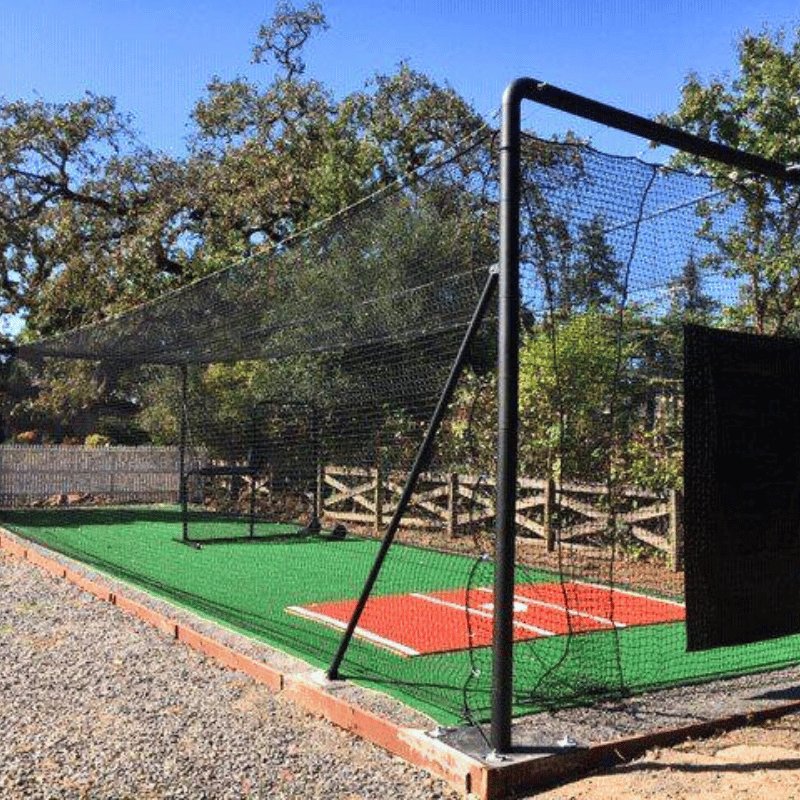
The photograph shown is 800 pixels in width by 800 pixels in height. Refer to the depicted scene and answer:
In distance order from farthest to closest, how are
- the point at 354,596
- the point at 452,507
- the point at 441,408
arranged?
the point at 452,507, the point at 354,596, the point at 441,408

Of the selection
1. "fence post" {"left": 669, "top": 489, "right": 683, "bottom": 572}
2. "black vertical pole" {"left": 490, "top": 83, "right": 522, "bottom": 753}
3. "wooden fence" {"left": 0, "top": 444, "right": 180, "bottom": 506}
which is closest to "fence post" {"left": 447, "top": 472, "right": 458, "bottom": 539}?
"fence post" {"left": 669, "top": 489, "right": 683, "bottom": 572}

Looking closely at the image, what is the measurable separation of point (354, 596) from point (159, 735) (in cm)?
382

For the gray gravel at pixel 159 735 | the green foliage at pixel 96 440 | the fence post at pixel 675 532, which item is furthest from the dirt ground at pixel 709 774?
the green foliage at pixel 96 440

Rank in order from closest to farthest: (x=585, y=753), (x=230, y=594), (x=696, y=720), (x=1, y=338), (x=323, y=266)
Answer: (x=585, y=753), (x=696, y=720), (x=323, y=266), (x=230, y=594), (x=1, y=338)

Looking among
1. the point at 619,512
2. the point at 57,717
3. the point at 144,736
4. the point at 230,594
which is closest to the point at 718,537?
the point at 144,736

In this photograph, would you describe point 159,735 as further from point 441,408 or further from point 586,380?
point 586,380

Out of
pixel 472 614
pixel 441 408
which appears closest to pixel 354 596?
pixel 472 614

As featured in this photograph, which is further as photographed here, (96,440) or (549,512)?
(96,440)

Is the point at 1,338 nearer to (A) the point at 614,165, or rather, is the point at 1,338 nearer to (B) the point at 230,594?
(B) the point at 230,594

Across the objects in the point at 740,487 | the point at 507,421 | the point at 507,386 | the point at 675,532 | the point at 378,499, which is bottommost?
the point at 675,532

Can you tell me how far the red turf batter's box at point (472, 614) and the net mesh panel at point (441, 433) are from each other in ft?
0.13

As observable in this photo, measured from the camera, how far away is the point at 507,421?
12.5 feet

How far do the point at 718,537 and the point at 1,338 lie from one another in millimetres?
22390

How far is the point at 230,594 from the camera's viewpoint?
816 centimetres
